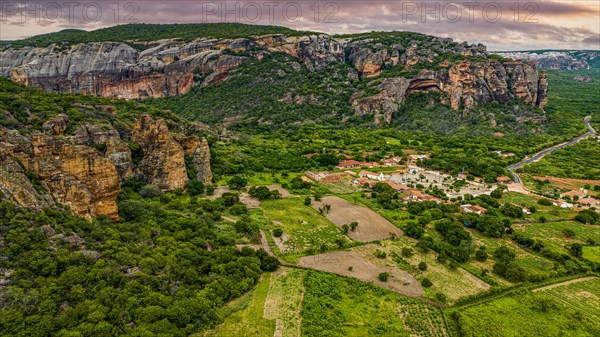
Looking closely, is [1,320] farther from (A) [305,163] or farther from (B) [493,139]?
(B) [493,139]

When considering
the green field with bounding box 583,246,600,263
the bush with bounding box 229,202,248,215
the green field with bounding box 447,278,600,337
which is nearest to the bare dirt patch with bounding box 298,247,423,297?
the green field with bounding box 447,278,600,337

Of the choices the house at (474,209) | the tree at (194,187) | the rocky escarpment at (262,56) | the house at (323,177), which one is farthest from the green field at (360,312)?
the rocky escarpment at (262,56)

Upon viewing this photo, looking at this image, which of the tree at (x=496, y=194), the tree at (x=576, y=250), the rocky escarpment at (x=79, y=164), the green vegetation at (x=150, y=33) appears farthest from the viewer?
the green vegetation at (x=150, y=33)

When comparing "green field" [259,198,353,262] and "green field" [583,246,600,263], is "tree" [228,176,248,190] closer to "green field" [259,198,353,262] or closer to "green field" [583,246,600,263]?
"green field" [259,198,353,262]

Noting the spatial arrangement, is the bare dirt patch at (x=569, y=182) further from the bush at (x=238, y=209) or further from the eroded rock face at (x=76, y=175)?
the eroded rock face at (x=76, y=175)

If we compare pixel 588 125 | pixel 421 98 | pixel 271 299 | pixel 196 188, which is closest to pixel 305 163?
pixel 196 188

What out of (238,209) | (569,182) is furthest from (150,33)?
(569,182)
